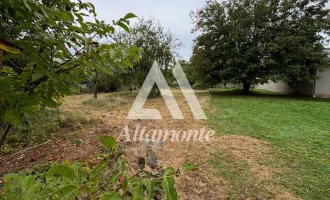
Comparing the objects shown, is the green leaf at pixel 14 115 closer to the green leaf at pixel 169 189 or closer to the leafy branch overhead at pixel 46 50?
the leafy branch overhead at pixel 46 50

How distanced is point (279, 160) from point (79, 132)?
340cm

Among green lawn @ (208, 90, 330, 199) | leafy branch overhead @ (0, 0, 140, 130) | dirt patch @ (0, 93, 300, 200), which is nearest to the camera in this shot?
leafy branch overhead @ (0, 0, 140, 130)

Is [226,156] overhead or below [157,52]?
below

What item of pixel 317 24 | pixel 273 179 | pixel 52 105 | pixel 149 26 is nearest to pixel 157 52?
pixel 149 26

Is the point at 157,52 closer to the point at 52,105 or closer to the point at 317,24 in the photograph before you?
the point at 317,24

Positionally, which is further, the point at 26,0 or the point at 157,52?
the point at 157,52

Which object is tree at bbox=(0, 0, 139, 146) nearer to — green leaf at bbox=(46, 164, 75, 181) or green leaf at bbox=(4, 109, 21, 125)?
green leaf at bbox=(4, 109, 21, 125)

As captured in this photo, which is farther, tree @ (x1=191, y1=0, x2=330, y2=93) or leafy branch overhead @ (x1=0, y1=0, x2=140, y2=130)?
tree @ (x1=191, y1=0, x2=330, y2=93)

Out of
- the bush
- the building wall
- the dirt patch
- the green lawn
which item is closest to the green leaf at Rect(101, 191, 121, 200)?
the bush

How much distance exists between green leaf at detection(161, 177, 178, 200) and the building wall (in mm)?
14010

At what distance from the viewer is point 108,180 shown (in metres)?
0.57

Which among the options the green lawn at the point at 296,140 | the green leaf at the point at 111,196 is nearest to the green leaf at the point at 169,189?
the green leaf at the point at 111,196

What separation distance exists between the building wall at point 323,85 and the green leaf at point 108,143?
14074 mm

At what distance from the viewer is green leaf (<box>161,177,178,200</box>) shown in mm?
499
